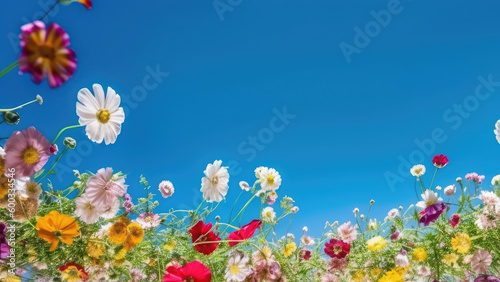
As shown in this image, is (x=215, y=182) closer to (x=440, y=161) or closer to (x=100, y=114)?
(x=100, y=114)

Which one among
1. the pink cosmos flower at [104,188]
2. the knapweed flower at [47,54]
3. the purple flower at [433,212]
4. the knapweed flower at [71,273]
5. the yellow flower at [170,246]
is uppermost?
the purple flower at [433,212]

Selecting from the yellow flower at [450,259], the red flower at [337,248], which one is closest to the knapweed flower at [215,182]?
the red flower at [337,248]

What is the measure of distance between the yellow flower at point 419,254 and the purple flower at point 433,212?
0.28ft

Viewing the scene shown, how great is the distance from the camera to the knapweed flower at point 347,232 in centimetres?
136

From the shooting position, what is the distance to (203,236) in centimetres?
98

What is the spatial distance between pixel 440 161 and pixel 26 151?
51.4 inches

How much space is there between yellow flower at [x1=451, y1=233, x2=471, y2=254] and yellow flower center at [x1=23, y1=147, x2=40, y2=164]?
1128 millimetres

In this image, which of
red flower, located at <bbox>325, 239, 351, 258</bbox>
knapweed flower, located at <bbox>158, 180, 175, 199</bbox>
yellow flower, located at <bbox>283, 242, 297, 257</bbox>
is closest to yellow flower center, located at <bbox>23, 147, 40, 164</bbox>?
knapweed flower, located at <bbox>158, 180, 175, 199</bbox>

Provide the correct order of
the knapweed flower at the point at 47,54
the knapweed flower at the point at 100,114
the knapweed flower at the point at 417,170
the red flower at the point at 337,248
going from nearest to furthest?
the knapweed flower at the point at 47,54
the knapweed flower at the point at 100,114
the red flower at the point at 337,248
the knapweed flower at the point at 417,170

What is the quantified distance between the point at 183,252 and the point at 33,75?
0.82 m

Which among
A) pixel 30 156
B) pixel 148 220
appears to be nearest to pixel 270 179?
pixel 148 220

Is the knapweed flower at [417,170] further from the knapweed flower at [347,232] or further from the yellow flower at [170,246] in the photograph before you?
the yellow flower at [170,246]

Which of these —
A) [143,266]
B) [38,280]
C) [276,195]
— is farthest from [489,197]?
[38,280]

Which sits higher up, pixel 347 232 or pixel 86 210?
pixel 347 232
